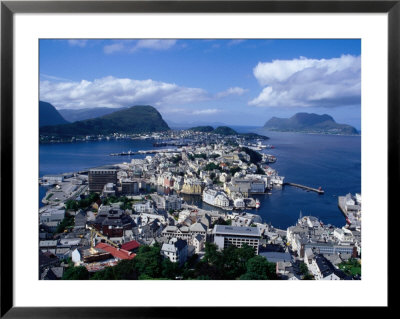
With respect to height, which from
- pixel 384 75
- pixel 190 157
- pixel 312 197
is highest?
pixel 384 75

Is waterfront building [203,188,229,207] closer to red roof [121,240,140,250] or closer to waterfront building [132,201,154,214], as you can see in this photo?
waterfront building [132,201,154,214]

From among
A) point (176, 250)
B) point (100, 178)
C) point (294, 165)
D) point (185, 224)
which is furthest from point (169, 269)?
point (294, 165)

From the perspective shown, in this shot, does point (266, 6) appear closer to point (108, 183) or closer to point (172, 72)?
point (172, 72)

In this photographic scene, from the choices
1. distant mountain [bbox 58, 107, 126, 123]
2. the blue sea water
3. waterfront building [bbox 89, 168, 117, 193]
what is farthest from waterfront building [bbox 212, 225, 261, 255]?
distant mountain [bbox 58, 107, 126, 123]

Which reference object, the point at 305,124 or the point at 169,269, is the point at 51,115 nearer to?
the point at 169,269

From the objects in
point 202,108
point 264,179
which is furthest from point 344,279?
point 202,108

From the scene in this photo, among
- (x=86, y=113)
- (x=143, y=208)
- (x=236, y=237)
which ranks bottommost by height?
(x=236, y=237)

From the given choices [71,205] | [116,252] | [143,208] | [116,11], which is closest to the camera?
[116,11]

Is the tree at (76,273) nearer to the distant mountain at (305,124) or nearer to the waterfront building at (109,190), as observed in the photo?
the waterfront building at (109,190)
